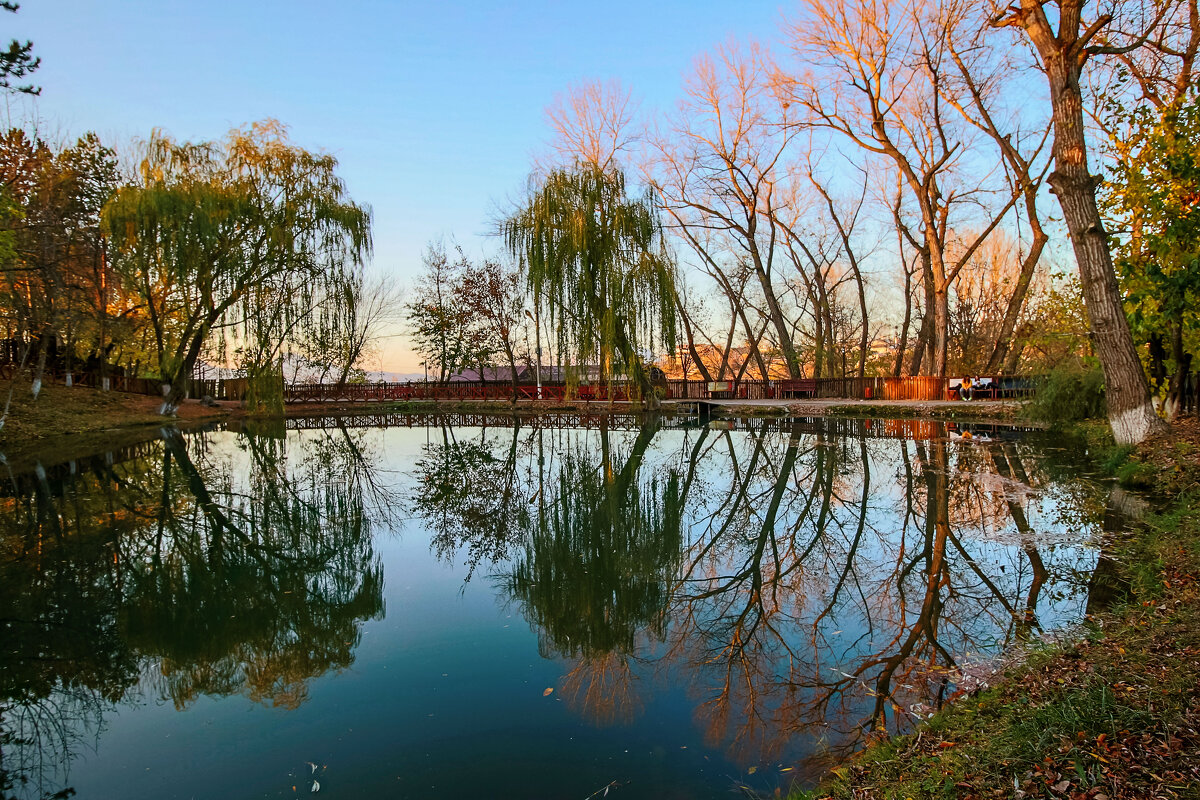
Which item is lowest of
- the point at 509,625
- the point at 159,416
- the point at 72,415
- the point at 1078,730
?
the point at 509,625

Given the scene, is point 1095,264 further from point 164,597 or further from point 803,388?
point 803,388

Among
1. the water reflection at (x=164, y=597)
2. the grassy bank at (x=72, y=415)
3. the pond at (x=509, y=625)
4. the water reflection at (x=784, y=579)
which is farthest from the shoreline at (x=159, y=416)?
the water reflection at (x=784, y=579)

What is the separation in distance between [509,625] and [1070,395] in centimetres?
1541

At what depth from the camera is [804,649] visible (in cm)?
407

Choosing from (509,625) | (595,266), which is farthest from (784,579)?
(595,266)

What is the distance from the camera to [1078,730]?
2.36 m

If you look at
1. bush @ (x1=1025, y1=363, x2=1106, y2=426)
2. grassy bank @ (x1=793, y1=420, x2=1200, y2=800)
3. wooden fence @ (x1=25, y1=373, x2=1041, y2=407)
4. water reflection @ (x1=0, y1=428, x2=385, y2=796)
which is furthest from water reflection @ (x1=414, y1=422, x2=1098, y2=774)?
wooden fence @ (x1=25, y1=373, x2=1041, y2=407)

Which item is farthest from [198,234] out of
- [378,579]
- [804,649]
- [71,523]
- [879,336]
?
[879,336]

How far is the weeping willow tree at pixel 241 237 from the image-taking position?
2058 centimetres

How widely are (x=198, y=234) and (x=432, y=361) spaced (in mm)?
21718

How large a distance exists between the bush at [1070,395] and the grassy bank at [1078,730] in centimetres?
1307

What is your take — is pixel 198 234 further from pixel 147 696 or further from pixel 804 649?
pixel 804 649

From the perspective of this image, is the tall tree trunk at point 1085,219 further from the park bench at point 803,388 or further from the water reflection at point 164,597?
the park bench at point 803,388

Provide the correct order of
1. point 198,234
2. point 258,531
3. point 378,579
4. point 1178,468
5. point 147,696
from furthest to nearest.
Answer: point 198,234, point 258,531, point 1178,468, point 378,579, point 147,696
